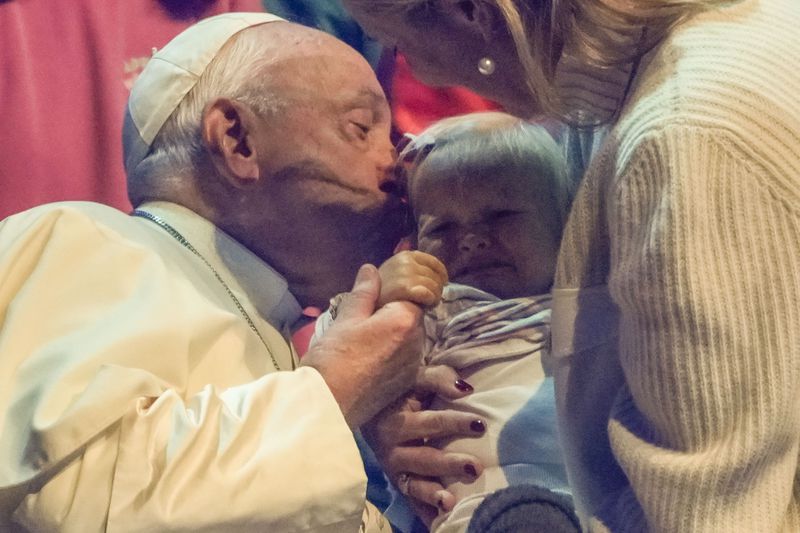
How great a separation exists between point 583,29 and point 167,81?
0.76m

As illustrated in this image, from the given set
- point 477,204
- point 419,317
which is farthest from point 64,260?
point 477,204

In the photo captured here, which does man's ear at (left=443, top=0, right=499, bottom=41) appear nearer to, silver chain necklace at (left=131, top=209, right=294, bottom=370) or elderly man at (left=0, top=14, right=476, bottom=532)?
elderly man at (left=0, top=14, right=476, bottom=532)

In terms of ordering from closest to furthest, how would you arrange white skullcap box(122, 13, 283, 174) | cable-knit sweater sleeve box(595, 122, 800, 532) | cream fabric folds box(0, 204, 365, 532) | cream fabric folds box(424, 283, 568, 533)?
cable-knit sweater sleeve box(595, 122, 800, 532), cream fabric folds box(0, 204, 365, 532), cream fabric folds box(424, 283, 568, 533), white skullcap box(122, 13, 283, 174)

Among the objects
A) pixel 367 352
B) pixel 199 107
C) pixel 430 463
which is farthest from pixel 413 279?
pixel 199 107

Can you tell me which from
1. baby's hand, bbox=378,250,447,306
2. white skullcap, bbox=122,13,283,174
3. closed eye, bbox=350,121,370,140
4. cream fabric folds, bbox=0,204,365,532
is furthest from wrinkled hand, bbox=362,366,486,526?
white skullcap, bbox=122,13,283,174

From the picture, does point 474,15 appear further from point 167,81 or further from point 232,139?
point 167,81

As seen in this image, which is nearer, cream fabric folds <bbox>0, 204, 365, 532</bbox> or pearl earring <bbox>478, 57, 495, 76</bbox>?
cream fabric folds <bbox>0, 204, 365, 532</bbox>

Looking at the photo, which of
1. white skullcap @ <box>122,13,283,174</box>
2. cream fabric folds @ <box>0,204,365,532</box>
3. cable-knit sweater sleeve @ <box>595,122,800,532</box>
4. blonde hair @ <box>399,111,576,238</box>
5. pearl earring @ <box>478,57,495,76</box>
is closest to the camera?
cable-knit sweater sleeve @ <box>595,122,800,532</box>

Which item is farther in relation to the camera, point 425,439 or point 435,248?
point 435,248

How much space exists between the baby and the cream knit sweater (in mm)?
343

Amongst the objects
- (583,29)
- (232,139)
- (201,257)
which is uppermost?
(583,29)

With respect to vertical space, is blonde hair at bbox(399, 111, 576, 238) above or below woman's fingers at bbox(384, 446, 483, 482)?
above

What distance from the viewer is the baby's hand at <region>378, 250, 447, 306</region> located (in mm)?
1176

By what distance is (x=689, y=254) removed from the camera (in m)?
0.73
